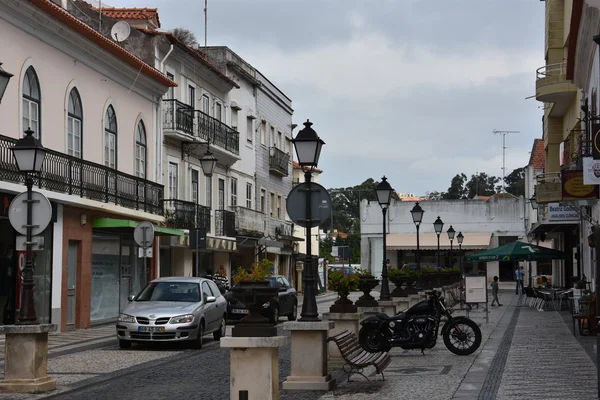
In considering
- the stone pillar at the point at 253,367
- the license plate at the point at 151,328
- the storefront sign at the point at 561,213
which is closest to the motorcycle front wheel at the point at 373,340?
the license plate at the point at 151,328

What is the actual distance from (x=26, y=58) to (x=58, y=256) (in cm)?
521

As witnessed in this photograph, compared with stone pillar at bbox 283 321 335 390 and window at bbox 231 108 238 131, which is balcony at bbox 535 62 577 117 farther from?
stone pillar at bbox 283 321 335 390

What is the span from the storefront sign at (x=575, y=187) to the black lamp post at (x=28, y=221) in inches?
424

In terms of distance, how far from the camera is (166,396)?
12.8 metres

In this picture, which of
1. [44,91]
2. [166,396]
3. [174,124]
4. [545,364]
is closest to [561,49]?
[174,124]

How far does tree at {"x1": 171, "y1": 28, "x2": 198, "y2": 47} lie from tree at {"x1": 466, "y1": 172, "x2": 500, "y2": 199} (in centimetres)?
8428

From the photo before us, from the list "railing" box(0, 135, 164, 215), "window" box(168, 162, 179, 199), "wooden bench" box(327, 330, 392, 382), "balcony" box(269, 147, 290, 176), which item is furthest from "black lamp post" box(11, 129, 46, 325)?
"balcony" box(269, 147, 290, 176)

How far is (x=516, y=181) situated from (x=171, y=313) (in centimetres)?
11540

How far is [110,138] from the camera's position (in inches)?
1171

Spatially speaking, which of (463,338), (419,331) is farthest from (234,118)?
(419,331)

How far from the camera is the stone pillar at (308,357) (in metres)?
13.0

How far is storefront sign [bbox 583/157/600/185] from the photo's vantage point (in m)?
12.8

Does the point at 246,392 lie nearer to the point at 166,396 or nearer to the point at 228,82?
the point at 166,396

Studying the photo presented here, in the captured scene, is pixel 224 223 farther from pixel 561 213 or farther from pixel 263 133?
pixel 561 213
